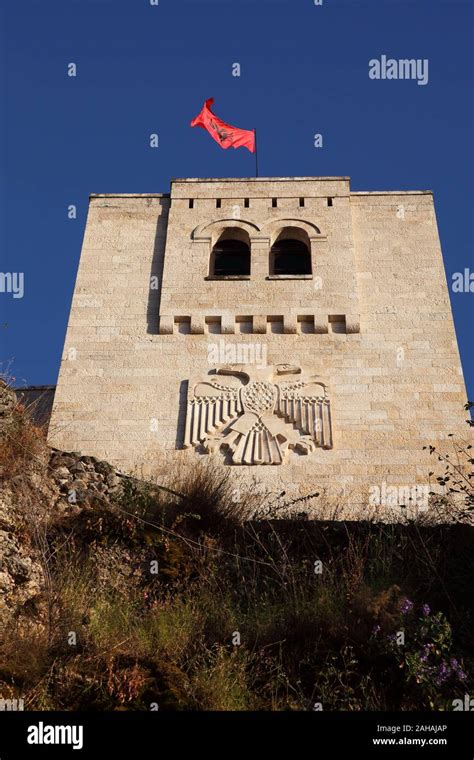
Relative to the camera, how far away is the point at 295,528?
558 inches

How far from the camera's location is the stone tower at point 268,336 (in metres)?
17.0

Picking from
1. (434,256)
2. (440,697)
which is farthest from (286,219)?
(440,697)

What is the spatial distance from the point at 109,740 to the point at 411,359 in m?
11.3

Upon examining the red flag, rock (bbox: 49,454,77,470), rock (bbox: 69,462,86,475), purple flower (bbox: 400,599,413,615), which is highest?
the red flag

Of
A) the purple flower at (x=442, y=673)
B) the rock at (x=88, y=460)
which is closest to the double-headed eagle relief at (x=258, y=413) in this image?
the rock at (x=88, y=460)

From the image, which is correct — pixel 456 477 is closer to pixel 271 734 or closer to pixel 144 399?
pixel 144 399

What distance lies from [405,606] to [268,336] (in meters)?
8.51

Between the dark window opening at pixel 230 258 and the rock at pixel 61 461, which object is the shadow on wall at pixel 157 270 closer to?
the dark window opening at pixel 230 258

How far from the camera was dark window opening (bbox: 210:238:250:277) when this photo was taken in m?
20.8

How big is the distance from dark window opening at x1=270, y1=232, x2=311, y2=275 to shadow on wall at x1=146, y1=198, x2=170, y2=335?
235 cm

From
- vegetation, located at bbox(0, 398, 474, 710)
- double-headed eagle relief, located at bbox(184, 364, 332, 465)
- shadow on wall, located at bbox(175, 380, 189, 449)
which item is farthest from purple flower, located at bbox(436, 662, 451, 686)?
shadow on wall, located at bbox(175, 380, 189, 449)

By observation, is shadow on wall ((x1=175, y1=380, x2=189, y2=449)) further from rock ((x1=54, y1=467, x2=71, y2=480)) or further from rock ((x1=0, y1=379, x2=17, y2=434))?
rock ((x1=0, y1=379, x2=17, y2=434))

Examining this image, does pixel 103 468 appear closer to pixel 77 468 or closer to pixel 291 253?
pixel 77 468

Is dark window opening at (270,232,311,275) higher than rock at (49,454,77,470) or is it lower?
higher
